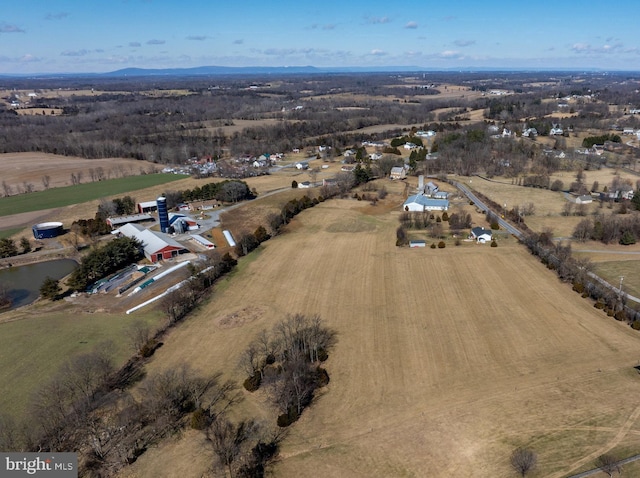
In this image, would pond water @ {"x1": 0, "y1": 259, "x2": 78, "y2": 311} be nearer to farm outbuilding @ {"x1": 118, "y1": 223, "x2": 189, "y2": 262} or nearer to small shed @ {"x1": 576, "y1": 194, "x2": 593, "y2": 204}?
farm outbuilding @ {"x1": 118, "y1": 223, "x2": 189, "y2": 262}

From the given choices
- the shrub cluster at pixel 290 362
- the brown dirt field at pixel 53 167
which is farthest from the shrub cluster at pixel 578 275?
the brown dirt field at pixel 53 167

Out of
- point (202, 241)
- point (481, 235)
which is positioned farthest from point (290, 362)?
point (481, 235)

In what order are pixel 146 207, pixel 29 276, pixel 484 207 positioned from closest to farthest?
pixel 29 276
pixel 484 207
pixel 146 207

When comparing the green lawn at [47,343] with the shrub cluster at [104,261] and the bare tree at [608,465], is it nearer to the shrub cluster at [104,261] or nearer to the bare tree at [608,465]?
the shrub cluster at [104,261]

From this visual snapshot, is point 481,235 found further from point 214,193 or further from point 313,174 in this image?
point 313,174

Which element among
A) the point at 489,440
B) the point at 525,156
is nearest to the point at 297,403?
the point at 489,440
